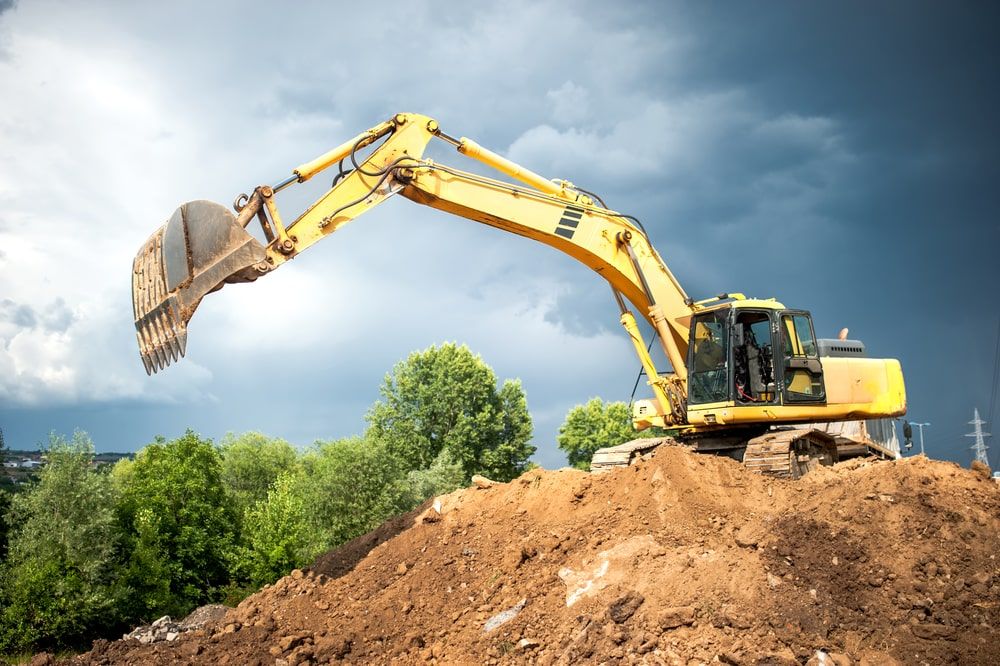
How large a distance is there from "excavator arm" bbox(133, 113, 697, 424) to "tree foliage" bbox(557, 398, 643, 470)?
3021 centimetres

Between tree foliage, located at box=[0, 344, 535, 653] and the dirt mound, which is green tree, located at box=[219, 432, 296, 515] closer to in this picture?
tree foliage, located at box=[0, 344, 535, 653]

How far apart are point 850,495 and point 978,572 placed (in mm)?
1709

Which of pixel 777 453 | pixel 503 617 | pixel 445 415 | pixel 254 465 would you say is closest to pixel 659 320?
pixel 777 453

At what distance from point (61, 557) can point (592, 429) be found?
28.4 meters

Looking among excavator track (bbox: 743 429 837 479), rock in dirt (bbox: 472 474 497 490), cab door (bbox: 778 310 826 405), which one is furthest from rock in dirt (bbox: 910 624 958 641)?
rock in dirt (bbox: 472 474 497 490)

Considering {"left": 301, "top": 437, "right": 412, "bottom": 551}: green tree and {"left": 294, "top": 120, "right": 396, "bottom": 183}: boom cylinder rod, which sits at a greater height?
{"left": 294, "top": 120, "right": 396, "bottom": 183}: boom cylinder rod

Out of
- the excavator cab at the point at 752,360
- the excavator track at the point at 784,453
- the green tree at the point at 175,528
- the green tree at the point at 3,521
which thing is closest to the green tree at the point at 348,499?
the green tree at the point at 175,528

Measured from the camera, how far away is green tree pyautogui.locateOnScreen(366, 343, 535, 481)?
34.4 metres

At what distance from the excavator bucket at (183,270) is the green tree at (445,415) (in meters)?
24.4

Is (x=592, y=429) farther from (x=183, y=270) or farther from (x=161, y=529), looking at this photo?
(x=183, y=270)

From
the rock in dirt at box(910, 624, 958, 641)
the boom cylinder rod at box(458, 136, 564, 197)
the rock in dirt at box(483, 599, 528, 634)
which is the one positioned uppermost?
the boom cylinder rod at box(458, 136, 564, 197)

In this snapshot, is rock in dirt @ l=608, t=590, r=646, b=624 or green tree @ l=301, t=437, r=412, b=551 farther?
green tree @ l=301, t=437, r=412, b=551

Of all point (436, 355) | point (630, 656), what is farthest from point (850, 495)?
point (436, 355)

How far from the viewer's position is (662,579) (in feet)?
28.2
